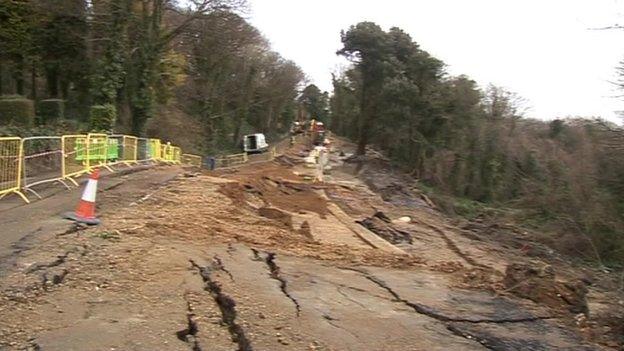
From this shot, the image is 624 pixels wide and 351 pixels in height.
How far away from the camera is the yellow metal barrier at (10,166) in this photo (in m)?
10.2

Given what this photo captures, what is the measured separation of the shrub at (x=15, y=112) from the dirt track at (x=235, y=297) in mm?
13237

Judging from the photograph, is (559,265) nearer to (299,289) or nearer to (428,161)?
(299,289)

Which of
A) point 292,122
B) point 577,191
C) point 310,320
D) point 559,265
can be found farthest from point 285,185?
point 292,122

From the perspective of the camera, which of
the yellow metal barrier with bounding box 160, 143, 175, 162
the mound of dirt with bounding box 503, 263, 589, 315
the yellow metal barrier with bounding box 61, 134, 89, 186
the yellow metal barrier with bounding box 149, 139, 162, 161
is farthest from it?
the yellow metal barrier with bounding box 160, 143, 175, 162

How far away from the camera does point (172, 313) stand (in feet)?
16.3

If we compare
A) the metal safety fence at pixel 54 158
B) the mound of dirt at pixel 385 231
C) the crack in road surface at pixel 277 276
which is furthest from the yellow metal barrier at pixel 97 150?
the crack in road surface at pixel 277 276

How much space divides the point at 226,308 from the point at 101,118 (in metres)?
25.3

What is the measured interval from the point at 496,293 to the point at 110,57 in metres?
27.6

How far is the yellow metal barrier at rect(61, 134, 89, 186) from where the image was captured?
1341 centimetres

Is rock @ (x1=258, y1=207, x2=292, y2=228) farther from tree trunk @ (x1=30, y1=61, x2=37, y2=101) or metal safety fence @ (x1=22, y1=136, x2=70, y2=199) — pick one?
tree trunk @ (x1=30, y1=61, x2=37, y2=101)

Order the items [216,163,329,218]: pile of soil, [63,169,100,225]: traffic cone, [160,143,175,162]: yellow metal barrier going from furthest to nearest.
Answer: [160,143,175,162]: yellow metal barrier < [216,163,329,218]: pile of soil < [63,169,100,225]: traffic cone

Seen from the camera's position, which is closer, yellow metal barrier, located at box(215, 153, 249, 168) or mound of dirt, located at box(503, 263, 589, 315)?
mound of dirt, located at box(503, 263, 589, 315)

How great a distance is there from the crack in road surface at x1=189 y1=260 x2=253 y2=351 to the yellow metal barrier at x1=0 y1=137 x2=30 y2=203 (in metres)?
5.32

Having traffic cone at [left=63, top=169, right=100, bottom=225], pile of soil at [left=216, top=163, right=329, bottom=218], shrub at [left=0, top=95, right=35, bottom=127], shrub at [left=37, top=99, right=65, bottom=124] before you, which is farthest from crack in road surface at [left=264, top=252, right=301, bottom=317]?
shrub at [left=37, top=99, right=65, bottom=124]
